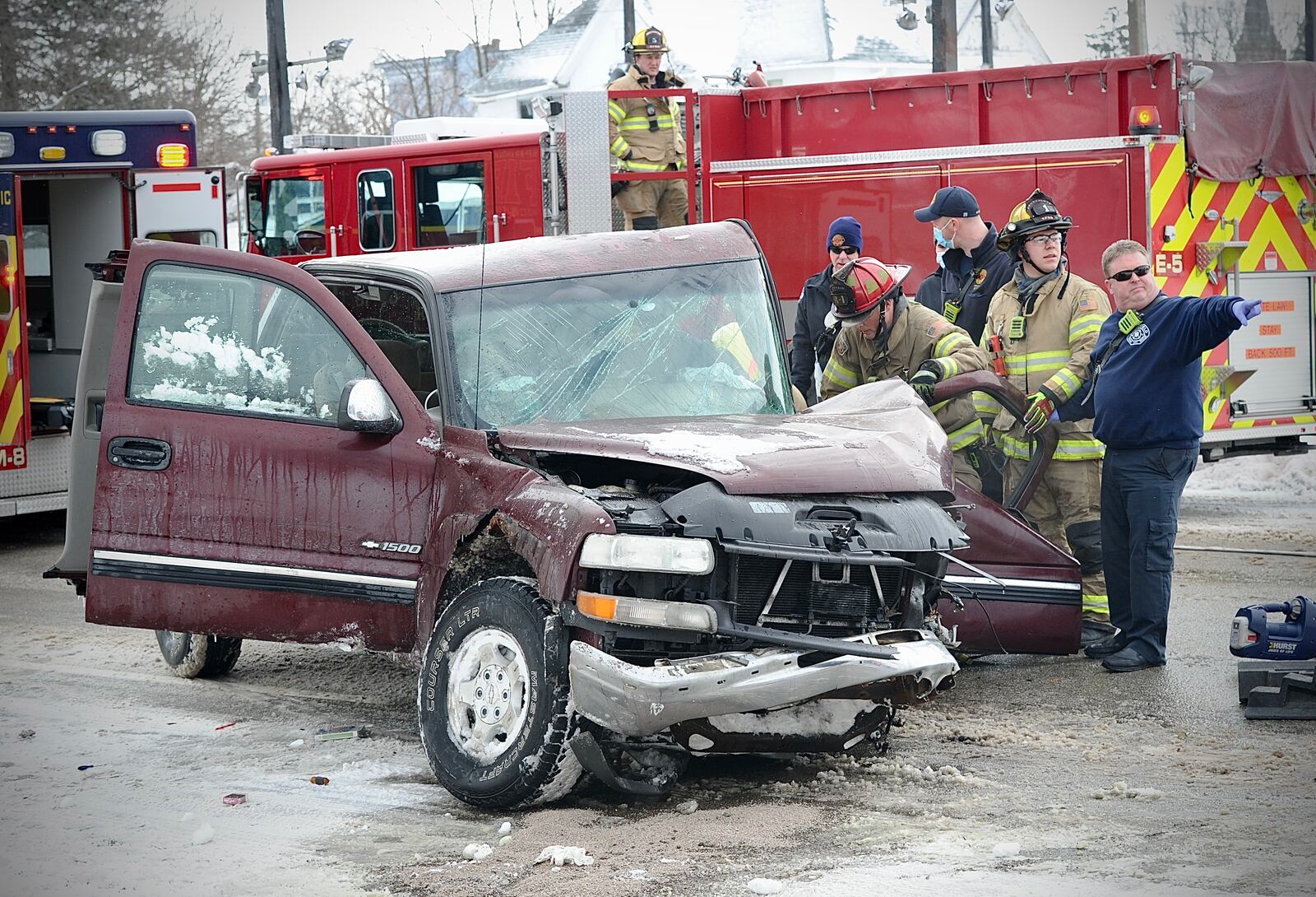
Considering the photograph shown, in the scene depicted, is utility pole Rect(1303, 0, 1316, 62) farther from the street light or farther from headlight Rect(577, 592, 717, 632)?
headlight Rect(577, 592, 717, 632)

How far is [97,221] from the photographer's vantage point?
1303 centimetres

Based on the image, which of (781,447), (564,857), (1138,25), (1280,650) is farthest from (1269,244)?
(1138,25)

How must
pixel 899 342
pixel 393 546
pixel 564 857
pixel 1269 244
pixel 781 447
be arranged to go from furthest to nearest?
1. pixel 1269 244
2. pixel 899 342
3. pixel 393 546
4. pixel 781 447
5. pixel 564 857

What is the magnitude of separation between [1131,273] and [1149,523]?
1.08 m

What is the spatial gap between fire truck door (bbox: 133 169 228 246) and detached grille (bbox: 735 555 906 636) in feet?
27.1

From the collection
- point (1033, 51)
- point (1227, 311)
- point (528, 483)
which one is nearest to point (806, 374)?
point (1227, 311)

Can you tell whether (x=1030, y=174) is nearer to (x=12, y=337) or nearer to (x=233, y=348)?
(x=233, y=348)

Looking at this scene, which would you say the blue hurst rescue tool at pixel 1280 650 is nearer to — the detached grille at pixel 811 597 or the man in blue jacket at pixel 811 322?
the detached grille at pixel 811 597

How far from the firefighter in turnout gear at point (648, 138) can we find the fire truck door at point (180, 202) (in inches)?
119

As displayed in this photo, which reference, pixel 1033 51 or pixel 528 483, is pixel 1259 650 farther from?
pixel 1033 51

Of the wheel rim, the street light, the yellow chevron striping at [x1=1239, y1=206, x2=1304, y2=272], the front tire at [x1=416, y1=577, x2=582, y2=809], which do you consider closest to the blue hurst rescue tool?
the front tire at [x1=416, y1=577, x2=582, y2=809]

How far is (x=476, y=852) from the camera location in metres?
4.66

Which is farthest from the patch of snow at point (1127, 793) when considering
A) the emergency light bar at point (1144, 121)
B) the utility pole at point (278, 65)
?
the utility pole at point (278, 65)

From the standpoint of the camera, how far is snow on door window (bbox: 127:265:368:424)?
5918mm
